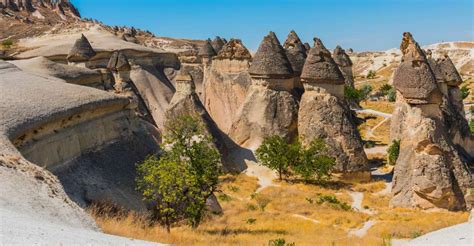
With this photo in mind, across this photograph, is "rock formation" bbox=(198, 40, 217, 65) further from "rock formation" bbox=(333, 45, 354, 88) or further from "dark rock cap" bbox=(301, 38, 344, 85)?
"dark rock cap" bbox=(301, 38, 344, 85)

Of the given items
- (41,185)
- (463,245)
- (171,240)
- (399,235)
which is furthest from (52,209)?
(399,235)

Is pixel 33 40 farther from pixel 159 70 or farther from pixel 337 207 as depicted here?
pixel 337 207

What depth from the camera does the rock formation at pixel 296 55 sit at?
25.9 m

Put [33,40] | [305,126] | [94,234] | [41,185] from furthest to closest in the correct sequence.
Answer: [33,40] → [305,126] → [41,185] → [94,234]

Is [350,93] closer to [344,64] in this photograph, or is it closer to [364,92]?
[344,64]

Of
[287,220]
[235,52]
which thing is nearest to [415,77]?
[287,220]

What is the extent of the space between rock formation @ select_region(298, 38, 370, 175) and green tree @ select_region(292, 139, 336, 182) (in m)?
0.56

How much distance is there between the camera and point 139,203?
35.0ft

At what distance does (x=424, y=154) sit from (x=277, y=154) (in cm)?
665

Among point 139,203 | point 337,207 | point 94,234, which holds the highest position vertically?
point 94,234

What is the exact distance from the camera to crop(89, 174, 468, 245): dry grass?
357 inches

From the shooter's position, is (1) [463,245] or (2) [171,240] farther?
(2) [171,240]

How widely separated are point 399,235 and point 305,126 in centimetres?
990

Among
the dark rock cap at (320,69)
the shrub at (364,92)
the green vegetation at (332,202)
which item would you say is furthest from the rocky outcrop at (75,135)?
the shrub at (364,92)
